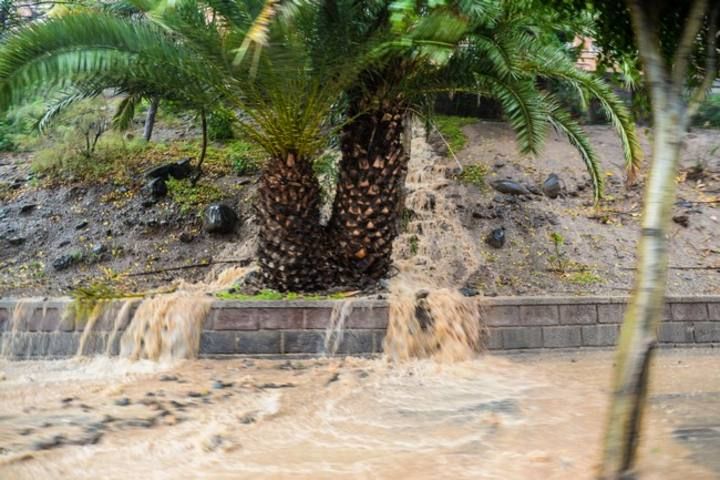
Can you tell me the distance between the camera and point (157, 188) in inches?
402

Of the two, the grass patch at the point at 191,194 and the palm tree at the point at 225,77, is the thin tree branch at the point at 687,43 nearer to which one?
the palm tree at the point at 225,77

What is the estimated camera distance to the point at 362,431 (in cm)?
447

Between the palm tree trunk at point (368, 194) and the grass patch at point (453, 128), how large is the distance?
414 cm

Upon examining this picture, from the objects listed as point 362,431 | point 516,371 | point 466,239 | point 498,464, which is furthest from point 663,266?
point 466,239

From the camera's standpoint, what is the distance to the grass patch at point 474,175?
10.5m

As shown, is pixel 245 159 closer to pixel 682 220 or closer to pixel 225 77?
pixel 225 77

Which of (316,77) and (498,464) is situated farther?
(316,77)

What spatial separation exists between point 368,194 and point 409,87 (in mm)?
1283

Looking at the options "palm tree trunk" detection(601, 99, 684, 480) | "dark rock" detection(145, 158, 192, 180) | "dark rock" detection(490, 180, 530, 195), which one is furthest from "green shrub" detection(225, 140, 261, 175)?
"palm tree trunk" detection(601, 99, 684, 480)

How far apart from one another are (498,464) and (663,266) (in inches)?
63.0

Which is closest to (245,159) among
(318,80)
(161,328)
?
(318,80)

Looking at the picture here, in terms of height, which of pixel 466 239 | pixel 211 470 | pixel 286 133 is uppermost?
pixel 286 133

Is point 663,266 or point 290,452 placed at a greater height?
point 663,266

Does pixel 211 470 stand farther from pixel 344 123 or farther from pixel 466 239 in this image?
pixel 466 239
